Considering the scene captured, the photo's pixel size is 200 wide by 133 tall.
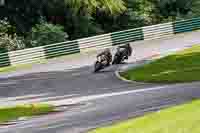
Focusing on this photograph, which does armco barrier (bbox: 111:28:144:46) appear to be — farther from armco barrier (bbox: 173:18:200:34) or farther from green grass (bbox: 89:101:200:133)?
green grass (bbox: 89:101:200:133)

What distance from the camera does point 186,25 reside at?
140 ft

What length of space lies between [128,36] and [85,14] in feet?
13.6

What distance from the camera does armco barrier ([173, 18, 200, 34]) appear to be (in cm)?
4253

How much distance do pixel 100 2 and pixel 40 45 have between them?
6.20m

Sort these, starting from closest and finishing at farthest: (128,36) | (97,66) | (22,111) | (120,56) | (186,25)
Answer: (22,111) < (97,66) < (120,56) < (128,36) < (186,25)

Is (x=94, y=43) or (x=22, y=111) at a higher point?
(x=94, y=43)

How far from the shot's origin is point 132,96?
21562 millimetres

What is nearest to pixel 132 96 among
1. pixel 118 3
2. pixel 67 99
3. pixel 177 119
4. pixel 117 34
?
pixel 67 99

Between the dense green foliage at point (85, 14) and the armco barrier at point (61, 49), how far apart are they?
3.29 metres

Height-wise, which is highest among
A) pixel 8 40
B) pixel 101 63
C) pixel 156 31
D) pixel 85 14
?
pixel 85 14

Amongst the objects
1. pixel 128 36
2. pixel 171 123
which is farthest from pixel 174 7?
pixel 171 123

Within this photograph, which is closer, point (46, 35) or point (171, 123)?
point (171, 123)

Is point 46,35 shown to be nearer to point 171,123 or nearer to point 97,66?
point 97,66

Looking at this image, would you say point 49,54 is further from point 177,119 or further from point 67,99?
point 177,119
